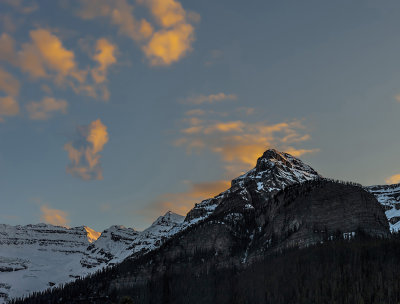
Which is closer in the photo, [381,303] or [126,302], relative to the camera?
[126,302]

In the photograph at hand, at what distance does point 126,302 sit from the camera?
183 metres

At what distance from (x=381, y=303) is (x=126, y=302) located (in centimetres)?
11218

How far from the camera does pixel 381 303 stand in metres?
198
